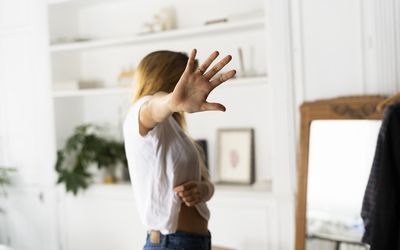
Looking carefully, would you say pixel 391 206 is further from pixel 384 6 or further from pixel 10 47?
pixel 10 47

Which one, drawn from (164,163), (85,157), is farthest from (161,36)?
(164,163)

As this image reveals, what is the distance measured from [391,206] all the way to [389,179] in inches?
3.0

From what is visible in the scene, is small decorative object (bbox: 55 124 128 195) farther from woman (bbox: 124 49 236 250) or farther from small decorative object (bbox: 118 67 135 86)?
woman (bbox: 124 49 236 250)

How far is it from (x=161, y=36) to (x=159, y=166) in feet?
4.22

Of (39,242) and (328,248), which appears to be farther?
(39,242)

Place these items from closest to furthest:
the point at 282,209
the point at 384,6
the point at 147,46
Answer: the point at 384,6
the point at 282,209
the point at 147,46

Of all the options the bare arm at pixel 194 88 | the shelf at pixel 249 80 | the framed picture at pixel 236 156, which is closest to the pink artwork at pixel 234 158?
the framed picture at pixel 236 156

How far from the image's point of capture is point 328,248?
1853 millimetres

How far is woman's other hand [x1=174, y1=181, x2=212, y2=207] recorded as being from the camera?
104 cm

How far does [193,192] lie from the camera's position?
1061 mm

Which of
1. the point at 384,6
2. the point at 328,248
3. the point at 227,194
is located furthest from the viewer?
the point at 227,194

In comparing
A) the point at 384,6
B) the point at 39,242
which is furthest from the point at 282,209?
the point at 39,242

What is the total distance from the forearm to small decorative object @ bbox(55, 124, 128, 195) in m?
1.60

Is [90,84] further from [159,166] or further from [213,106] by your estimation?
[213,106]
